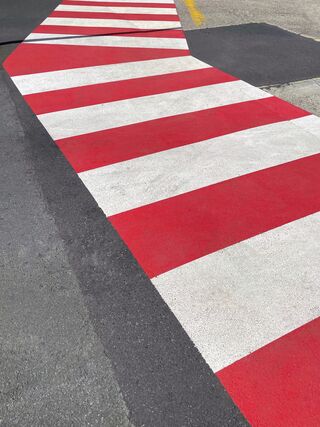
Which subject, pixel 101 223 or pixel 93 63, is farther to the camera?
pixel 93 63

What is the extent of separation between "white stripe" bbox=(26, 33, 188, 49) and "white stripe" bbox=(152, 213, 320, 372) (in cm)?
620

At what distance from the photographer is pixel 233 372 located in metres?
A: 2.62

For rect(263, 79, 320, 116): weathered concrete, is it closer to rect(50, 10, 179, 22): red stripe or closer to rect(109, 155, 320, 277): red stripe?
rect(109, 155, 320, 277): red stripe

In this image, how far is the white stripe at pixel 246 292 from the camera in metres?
2.85

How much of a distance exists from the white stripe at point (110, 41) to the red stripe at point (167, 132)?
3.27 metres

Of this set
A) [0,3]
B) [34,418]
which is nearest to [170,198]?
[34,418]

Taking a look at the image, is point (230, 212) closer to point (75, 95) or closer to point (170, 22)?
point (75, 95)

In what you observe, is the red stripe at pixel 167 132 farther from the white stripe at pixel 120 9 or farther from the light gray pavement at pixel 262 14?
the white stripe at pixel 120 9

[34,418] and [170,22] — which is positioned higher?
[170,22]

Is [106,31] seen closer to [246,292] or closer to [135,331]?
[246,292]

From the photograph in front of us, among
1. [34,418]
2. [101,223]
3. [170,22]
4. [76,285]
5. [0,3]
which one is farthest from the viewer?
[0,3]

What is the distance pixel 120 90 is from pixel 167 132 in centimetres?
170

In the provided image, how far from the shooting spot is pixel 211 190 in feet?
14.1

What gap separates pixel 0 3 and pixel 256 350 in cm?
1203
